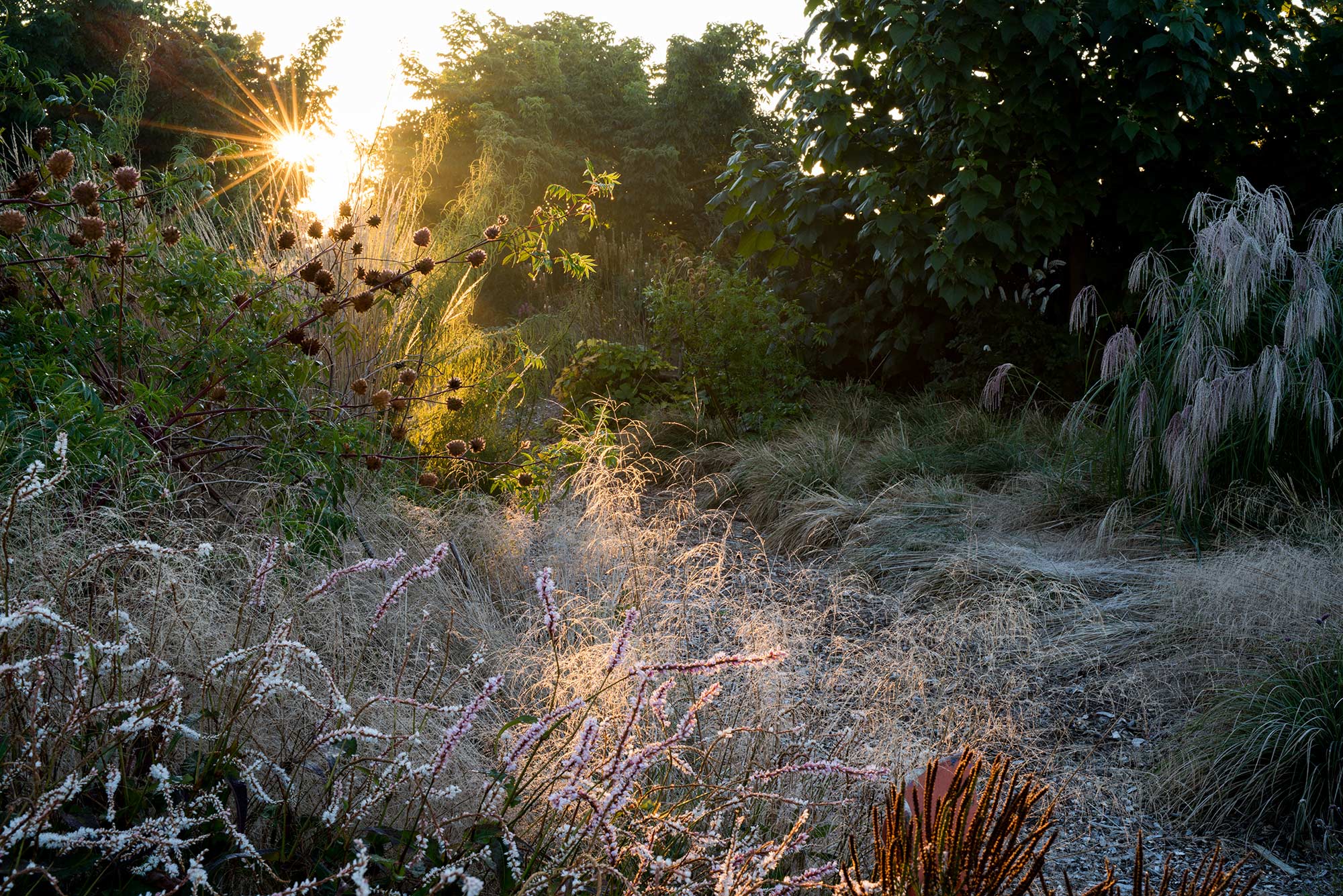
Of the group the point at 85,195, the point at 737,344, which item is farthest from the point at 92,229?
the point at 737,344

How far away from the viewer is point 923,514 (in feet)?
14.1

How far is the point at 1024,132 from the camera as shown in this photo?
5.88 metres

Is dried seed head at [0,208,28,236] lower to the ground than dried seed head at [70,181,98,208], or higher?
lower

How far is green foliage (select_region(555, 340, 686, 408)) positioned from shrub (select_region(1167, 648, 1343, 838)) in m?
4.88

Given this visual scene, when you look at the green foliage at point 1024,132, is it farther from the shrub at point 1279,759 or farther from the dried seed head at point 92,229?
the dried seed head at point 92,229

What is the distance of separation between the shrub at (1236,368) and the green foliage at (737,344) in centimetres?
270

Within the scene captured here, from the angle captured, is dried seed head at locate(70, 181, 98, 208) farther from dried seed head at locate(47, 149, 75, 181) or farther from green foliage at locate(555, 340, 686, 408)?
green foliage at locate(555, 340, 686, 408)

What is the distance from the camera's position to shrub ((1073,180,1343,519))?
342 centimetres

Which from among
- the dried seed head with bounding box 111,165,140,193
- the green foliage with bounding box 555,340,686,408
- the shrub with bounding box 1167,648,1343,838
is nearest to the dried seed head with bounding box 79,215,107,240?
the dried seed head with bounding box 111,165,140,193

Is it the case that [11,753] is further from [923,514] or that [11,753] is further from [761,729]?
[923,514]

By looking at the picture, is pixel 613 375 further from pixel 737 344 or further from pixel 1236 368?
pixel 1236 368

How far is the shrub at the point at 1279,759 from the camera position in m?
2.13

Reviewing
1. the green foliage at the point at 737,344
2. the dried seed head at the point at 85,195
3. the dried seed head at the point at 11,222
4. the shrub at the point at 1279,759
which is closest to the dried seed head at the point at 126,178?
the dried seed head at the point at 85,195

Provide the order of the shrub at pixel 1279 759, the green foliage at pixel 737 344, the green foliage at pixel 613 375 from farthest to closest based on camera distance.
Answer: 1. the green foliage at pixel 613 375
2. the green foliage at pixel 737 344
3. the shrub at pixel 1279 759
